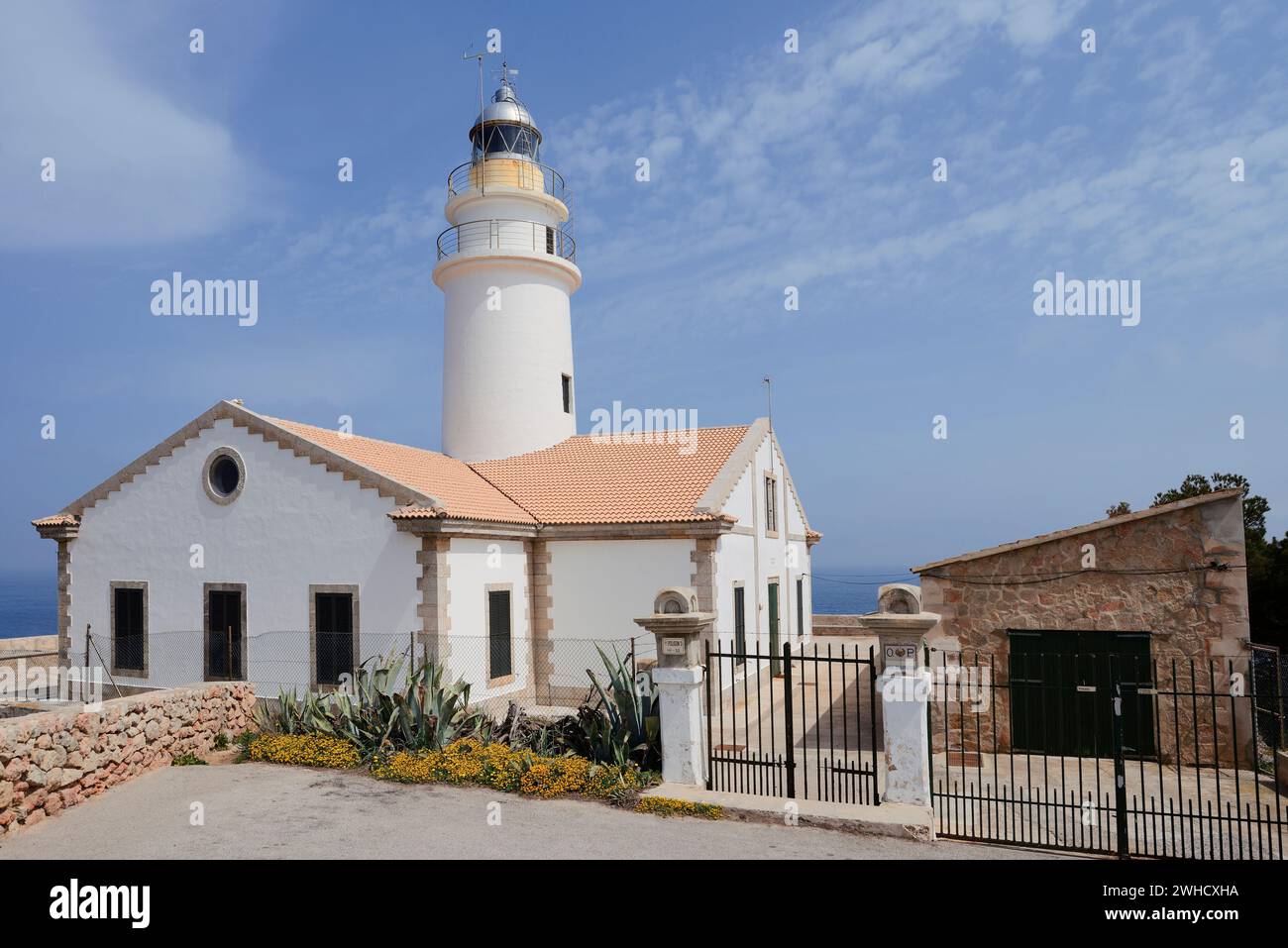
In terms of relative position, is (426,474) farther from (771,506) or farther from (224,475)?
(771,506)

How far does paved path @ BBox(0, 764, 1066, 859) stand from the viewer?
8.12m

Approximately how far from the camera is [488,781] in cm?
1034

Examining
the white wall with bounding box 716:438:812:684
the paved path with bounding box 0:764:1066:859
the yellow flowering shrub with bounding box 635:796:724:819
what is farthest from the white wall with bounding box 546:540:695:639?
the yellow flowering shrub with bounding box 635:796:724:819

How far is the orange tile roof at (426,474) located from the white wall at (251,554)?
2.29ft

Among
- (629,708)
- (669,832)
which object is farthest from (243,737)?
(669,832)

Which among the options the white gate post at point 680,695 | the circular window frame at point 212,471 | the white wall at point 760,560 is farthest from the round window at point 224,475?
the white gate post at point 680,695

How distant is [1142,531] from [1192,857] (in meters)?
5.35

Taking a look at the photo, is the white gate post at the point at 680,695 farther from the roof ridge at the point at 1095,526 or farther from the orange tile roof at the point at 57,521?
the orange tile roof at the point at 57,521

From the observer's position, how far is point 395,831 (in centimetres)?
870

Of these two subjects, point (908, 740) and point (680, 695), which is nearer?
point (908, 740)

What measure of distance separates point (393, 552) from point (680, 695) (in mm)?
6734

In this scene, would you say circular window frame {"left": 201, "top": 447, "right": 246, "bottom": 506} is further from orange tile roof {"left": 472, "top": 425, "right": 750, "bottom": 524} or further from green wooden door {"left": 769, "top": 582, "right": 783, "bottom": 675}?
green wooden door {"left": 769, "top": 582, "right": 783, "bottom": 675}

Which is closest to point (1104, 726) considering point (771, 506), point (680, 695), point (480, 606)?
point (680, 695)
